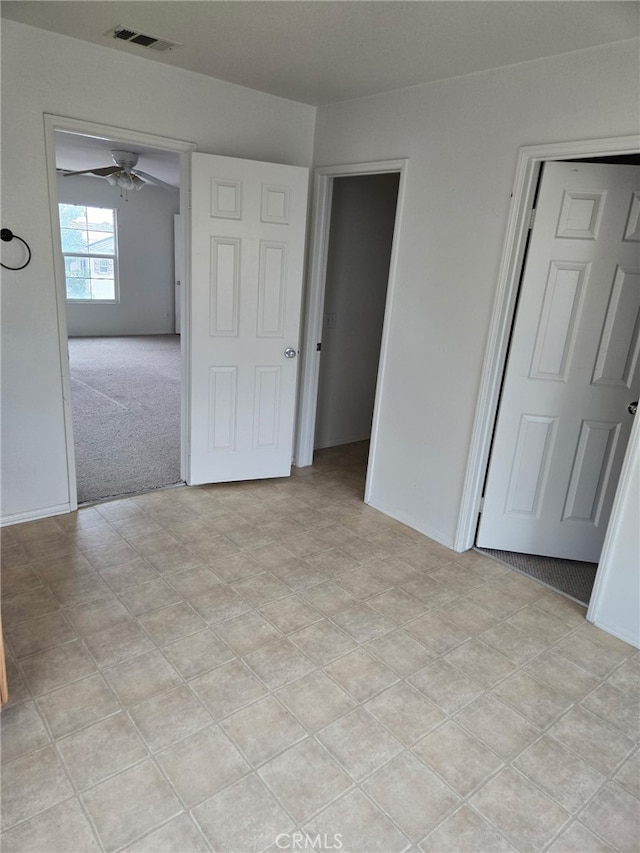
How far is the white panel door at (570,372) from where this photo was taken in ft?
8.56

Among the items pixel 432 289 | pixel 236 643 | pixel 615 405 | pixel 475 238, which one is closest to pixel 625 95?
pixel 475 238

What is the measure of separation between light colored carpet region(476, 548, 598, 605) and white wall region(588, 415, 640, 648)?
0.23 meters

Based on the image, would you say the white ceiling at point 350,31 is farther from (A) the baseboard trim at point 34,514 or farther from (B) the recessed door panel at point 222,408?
(A) the baseboard trim at point 34,514

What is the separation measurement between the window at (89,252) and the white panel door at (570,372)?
829 centimetres

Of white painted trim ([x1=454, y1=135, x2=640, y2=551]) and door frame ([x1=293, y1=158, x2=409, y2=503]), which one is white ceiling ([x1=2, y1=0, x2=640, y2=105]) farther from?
door frame ([x1=293, y1=158, x2=409, y2=503])

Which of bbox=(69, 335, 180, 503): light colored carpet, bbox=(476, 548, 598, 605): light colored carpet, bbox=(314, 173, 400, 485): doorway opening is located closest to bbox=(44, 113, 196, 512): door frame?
bbox=(69, 335, 180, 503): light colored carpet

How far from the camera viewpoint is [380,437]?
11.4 ft

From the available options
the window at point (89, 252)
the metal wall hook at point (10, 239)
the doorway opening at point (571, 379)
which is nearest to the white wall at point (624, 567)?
the doorway opening at point (571, 379)

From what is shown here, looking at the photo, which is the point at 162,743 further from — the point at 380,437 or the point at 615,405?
the point at 615,405

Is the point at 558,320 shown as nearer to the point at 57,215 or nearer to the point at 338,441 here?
the point at 338,441

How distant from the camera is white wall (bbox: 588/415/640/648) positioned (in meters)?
2.32

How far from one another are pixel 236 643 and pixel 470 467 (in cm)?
154

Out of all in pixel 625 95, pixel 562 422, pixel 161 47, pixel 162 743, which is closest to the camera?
pixel 162 743

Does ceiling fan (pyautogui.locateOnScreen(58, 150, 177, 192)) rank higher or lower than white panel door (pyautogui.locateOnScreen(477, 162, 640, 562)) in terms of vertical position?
higher
